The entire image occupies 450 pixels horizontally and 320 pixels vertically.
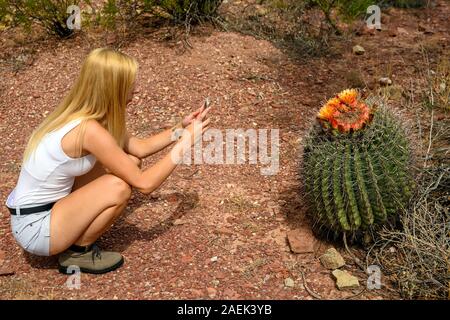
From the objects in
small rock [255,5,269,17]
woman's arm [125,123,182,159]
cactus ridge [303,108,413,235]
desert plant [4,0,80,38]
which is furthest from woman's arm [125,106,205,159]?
small rock [255,5,269,17]

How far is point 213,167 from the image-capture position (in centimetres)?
359

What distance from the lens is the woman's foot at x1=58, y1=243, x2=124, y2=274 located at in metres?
2.70

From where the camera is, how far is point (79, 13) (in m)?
4.99

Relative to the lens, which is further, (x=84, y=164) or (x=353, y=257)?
(x=353, y=257)

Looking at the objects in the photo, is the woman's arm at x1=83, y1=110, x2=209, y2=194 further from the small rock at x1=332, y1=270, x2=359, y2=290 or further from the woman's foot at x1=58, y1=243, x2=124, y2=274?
the small rock at x1=332, y1=270, x2=359, y2=290

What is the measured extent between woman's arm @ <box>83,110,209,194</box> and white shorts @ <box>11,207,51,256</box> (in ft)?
1.21

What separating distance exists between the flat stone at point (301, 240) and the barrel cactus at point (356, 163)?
0.23 meters

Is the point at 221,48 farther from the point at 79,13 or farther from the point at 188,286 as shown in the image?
the point at 188,286

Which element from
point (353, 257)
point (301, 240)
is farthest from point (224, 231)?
point (353, 257)

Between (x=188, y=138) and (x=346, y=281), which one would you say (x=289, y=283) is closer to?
(x=346, y=281)

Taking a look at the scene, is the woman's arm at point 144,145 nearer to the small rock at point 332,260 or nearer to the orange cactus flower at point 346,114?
the orange cactus flower at point 346,114

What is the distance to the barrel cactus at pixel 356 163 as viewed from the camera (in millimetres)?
2520

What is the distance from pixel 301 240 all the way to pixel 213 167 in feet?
2.92

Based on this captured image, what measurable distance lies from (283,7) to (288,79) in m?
0.91
